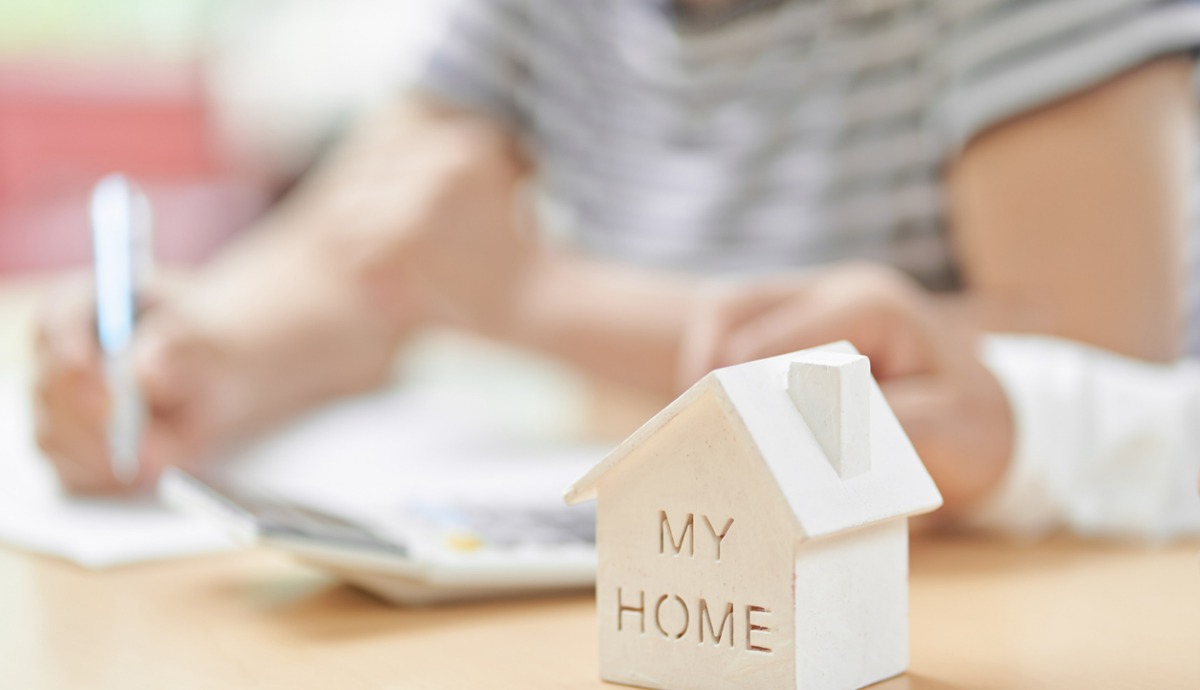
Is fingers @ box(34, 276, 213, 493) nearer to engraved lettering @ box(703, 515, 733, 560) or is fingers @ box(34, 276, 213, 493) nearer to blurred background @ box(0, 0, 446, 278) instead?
engraved lettering @ box(703, 515, 733, 560)

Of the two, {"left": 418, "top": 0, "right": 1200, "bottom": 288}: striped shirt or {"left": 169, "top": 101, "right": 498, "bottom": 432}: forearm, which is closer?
{"left": 418, "top": 0, "right": 1200, "bottom": 288}: striped shirt

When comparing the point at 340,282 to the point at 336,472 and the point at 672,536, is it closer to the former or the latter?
the point at 336,472

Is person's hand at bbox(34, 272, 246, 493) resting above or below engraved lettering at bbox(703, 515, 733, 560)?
above

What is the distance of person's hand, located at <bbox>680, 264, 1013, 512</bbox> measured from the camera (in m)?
0.49

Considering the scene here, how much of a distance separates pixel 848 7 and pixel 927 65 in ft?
0.22

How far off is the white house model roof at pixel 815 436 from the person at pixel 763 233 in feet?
0.57

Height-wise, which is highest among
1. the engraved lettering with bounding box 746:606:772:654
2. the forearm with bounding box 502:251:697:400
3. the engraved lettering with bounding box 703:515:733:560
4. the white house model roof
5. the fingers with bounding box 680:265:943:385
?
the forearm with bounding box 502:251:697:400

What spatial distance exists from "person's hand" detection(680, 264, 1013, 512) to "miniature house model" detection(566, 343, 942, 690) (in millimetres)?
162

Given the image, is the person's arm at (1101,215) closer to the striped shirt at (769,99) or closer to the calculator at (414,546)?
the striped shirt at (769,99)

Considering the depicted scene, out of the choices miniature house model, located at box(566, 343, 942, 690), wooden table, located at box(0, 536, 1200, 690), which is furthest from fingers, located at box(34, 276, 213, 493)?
miniature house model, located at box(566, 343, 942, 690)

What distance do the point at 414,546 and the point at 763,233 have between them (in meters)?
0.52

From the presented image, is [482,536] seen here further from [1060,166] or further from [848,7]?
[848,7]

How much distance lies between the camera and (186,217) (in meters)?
2.07

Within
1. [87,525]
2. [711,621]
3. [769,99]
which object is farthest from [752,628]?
[769,99]
